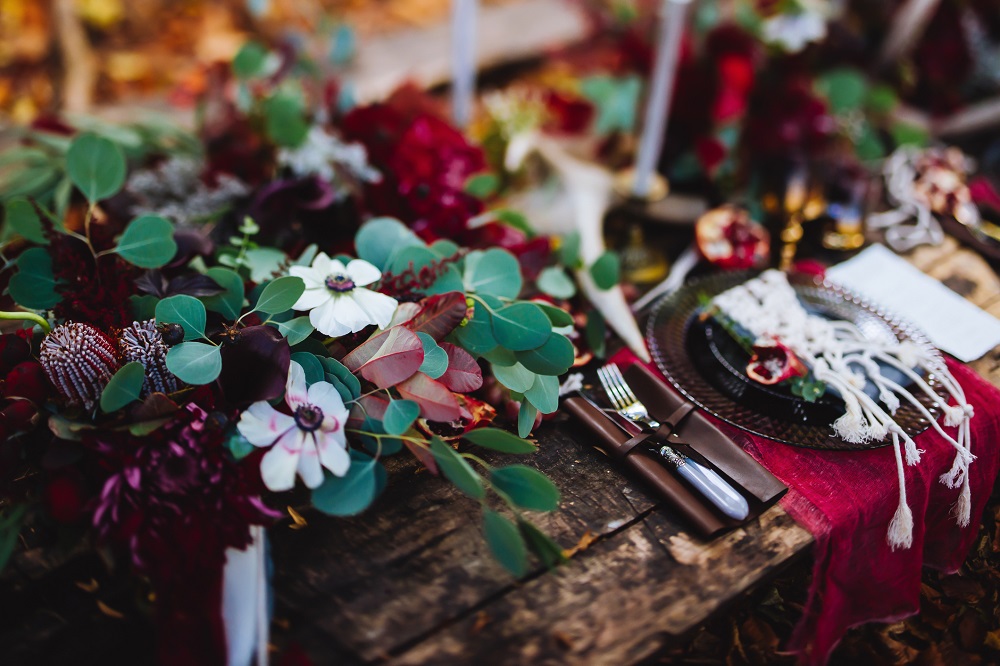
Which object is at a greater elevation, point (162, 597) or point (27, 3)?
point (27, 3)

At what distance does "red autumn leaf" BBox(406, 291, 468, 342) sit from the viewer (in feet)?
2.89

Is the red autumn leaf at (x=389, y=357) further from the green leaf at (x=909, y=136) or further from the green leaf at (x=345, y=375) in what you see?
the green leaf at (x=909, y=136)

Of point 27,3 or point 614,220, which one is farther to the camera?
point 27,3

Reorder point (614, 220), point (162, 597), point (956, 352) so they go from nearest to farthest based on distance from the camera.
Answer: point (162, 597)
point (956, 352)
point (614, 220)

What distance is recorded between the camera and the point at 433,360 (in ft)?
2.81

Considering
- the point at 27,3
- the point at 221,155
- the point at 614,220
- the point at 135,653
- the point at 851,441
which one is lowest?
the point at 135,653

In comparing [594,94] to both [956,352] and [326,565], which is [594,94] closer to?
[956,352]

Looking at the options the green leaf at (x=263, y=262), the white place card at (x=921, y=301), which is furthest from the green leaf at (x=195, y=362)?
the white place card at (x=921, y=301)

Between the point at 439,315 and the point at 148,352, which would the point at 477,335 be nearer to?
the point at 439,315

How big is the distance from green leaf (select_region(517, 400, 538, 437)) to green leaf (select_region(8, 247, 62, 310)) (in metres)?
0.62

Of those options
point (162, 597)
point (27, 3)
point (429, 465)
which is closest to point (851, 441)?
point (429, 465)

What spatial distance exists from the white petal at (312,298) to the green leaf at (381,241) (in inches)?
4.6

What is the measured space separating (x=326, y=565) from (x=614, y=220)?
0.90m

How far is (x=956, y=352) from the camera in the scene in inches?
43.5
